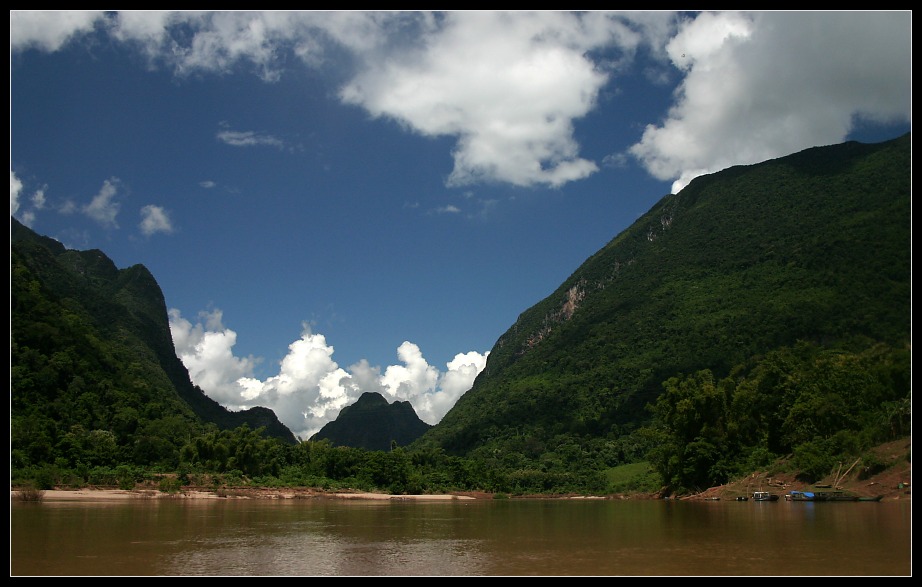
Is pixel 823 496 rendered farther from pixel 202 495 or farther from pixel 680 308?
pixel 680 308

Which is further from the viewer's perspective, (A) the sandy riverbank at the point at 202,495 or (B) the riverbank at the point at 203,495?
(A) the sandy riverbank at the point at 202,495

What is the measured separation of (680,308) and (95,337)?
107057 mm

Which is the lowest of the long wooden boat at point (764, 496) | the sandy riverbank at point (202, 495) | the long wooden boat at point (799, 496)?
the sandy riverbank at point (202, 495)

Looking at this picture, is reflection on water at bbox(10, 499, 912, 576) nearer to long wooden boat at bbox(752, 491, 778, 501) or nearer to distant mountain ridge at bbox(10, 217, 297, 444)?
distant mountain ridge at bbox(10, 217, 297, 444)

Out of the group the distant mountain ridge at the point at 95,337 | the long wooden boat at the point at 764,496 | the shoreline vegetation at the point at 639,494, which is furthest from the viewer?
the distant mountain ridge at the point at 95,337

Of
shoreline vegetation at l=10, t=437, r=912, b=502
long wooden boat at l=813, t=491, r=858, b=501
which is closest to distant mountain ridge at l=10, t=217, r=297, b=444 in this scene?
shoreline vegetation at l=10, t=437, r=912, b=502

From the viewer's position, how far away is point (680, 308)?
13862cm

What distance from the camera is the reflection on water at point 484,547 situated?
1401 centimetres

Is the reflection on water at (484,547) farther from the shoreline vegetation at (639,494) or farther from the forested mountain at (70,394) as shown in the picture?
the forested mountain at (70,394)

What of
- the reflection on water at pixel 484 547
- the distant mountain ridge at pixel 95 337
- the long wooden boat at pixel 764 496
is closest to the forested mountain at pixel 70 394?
the distant mountain ridge at pixel 95 337

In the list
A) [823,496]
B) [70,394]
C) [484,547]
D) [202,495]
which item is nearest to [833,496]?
[823,496]

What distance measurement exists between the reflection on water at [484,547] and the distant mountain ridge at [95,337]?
369 inches

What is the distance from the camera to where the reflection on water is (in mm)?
14008

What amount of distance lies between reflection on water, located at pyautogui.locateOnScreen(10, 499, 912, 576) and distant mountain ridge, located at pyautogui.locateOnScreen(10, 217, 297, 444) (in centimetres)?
936
